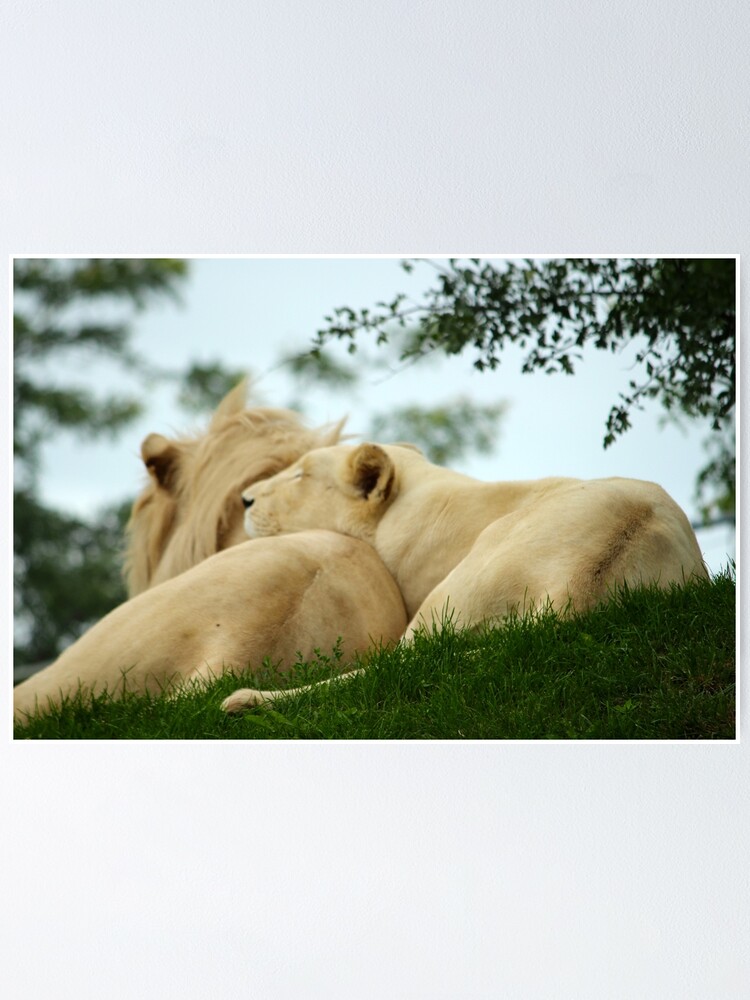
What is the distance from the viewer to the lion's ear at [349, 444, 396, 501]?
2.51m

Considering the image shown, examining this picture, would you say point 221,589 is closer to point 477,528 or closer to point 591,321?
point 477,528

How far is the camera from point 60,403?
246 centimetres

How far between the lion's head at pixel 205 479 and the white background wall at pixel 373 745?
31 centimetres

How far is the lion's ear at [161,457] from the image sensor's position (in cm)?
248

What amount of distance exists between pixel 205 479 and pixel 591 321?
946 millimetres

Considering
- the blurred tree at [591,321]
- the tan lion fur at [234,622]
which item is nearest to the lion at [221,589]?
the tan lion fur at [234,622]

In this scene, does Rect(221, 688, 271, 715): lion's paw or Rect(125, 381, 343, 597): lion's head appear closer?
Rect(221, 688, 271, 715): lion's paw

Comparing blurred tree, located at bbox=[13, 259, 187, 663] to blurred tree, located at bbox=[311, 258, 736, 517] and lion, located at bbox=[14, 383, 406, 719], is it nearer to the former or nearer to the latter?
lion, located at bbox=[14, 383, 406, 719]

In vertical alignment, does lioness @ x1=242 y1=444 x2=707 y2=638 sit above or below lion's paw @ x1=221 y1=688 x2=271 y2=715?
above

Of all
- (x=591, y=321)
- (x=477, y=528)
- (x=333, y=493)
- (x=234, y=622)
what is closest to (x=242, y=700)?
(x=234, y=622)

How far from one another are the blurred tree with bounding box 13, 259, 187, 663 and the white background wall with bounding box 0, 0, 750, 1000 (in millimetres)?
64

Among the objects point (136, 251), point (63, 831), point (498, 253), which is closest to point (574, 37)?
point (498, 253)

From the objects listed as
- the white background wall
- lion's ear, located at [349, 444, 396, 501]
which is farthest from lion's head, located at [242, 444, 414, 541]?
the white background wall

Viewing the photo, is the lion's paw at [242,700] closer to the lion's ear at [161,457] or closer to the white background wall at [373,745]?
the white background wall at [373,745]
